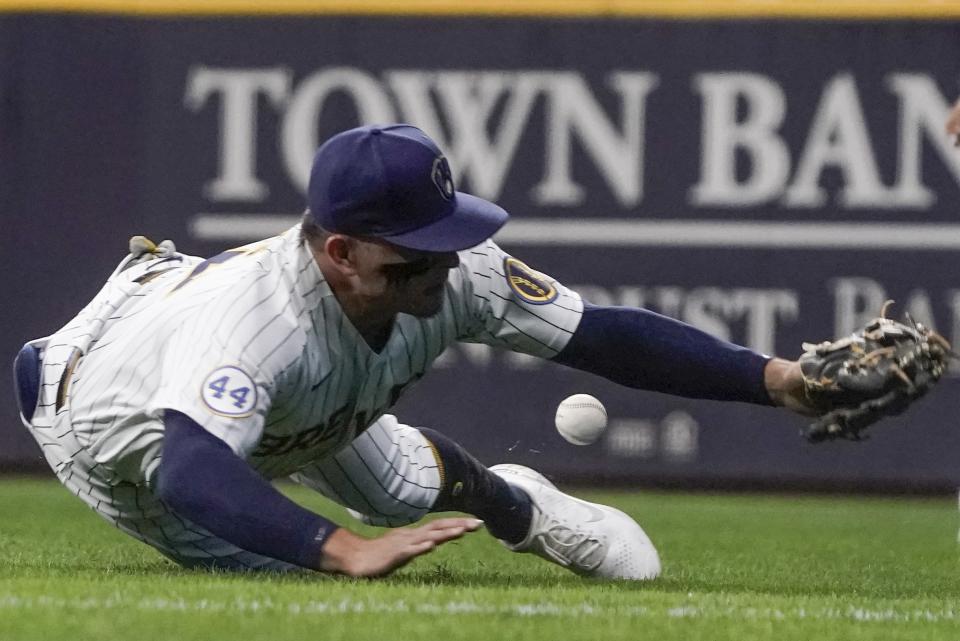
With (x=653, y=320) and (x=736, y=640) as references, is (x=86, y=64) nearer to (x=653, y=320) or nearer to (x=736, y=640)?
(x=653, y=320)

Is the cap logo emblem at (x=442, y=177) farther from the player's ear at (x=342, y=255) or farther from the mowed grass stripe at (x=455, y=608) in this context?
the mowed grass stripe at (x=455, y=608)

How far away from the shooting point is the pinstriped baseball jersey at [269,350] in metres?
3.86

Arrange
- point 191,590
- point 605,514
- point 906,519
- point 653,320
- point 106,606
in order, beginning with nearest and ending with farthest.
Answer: point 106,606 < point 191,590 < point 653,320 < point 605,514 < point 906,519

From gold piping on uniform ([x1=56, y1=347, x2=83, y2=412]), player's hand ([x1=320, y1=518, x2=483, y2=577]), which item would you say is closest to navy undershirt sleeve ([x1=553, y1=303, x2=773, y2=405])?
player's hand ([x1=320, y1=518, x2=483, y2=577])

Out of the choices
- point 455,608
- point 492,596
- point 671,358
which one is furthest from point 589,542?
point 455,608

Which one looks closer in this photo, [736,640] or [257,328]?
[736,640]

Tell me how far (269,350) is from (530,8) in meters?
5.27

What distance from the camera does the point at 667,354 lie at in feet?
14.8

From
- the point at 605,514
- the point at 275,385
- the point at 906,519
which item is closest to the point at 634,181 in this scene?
the point at 906,519

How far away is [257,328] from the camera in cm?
393

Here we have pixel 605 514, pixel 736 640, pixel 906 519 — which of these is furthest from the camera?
pixel 906 519

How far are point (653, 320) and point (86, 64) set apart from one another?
210 inches

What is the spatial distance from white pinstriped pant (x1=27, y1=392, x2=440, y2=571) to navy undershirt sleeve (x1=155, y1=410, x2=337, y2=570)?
2.12 feet

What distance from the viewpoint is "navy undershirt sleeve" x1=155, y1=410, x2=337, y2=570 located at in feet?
12.2
